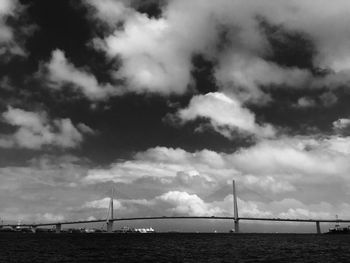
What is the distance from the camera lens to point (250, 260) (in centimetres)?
6756

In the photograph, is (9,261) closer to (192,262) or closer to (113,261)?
(113,261)

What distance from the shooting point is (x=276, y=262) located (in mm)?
64125

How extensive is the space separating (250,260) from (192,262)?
10191 millimetres

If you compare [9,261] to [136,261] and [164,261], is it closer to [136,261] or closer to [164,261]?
[136,261]

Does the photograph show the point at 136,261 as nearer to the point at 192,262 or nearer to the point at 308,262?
the point at 192,262

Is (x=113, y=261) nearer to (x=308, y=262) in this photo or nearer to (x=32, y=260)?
Answer: (x=32, y=260)

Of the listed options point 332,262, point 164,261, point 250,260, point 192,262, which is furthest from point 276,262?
point 164,261

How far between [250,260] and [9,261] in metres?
40.0

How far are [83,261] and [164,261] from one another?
13.3 metres

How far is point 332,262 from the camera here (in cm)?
6431

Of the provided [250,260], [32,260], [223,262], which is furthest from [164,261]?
[32,260]

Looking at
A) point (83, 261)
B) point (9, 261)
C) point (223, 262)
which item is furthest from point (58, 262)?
point (223, 262)

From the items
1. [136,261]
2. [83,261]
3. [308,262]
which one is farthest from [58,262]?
[308,262]

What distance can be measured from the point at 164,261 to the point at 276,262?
59.7 ft
